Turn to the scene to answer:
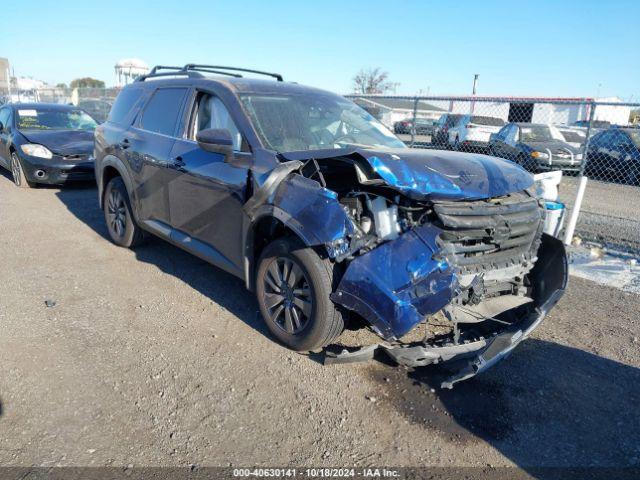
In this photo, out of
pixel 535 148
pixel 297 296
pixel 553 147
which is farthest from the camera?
pixel 553 147

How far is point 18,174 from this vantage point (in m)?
9.38

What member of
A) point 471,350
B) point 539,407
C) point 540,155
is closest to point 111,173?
point 471,350

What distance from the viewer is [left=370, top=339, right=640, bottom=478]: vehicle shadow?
2.71 metres

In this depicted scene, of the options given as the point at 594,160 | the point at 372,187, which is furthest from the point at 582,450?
the point at 594,160

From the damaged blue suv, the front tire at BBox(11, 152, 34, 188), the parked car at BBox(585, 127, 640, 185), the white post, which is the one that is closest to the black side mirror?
the damaged blue suv

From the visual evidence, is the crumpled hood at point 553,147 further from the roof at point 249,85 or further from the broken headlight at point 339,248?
the broken headlight at point 339,248

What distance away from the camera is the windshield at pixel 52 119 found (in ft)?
32.2

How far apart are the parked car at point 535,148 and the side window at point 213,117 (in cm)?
821

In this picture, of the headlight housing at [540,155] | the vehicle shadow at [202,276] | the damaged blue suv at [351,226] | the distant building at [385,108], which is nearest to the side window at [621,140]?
the headlight housing at [540,155]

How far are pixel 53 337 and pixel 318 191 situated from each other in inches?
91.5

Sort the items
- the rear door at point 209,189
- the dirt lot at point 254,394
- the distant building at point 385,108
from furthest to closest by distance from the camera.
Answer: the distant building at point 385,108
the rear door at point 209,189
the dirt lot at point 254,394

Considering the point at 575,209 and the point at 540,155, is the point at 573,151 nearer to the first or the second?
the point at 540,155

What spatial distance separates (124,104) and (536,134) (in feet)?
36.9

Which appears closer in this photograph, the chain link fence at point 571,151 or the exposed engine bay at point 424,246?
the exposed engine bay at point 424,246
